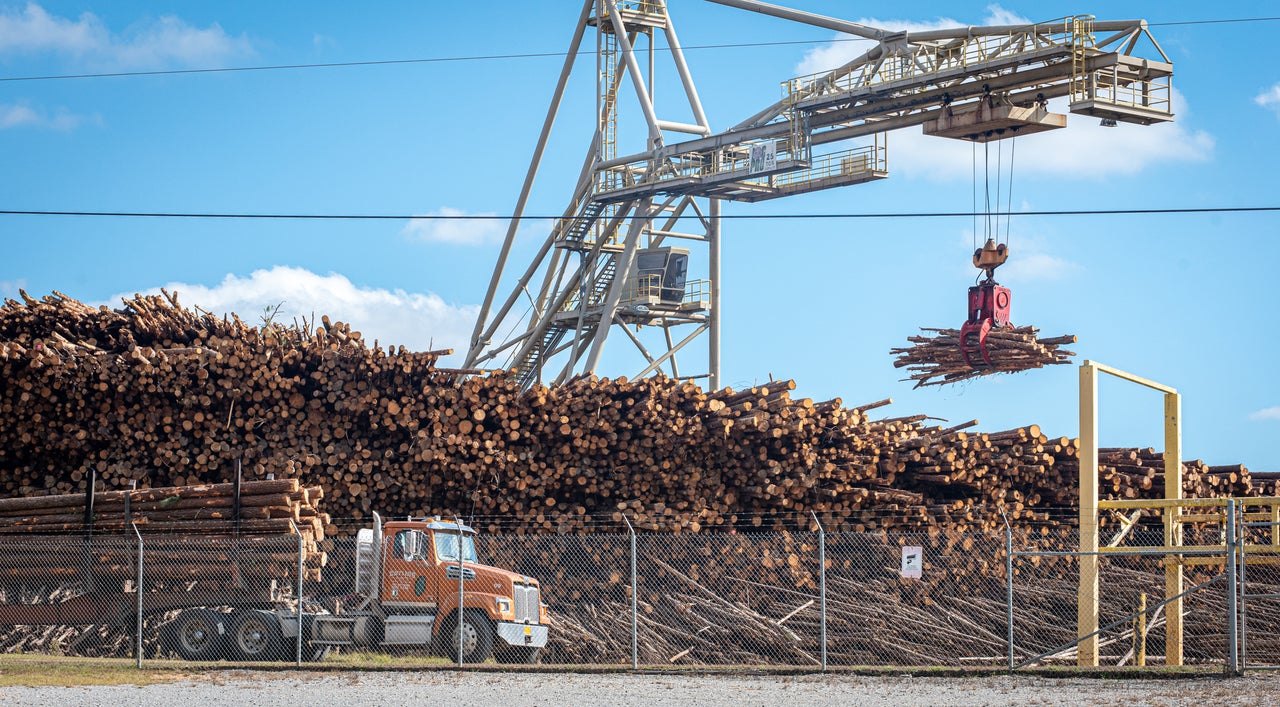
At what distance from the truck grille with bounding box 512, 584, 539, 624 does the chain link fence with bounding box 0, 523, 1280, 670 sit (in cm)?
4

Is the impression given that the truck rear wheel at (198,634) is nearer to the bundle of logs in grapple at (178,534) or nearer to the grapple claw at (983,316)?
the bundle of logs in grapple at (178,534)

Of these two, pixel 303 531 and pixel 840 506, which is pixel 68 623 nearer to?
pixel 303 531

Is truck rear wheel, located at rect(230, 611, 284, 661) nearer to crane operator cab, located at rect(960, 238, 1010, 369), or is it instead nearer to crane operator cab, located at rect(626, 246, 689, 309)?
crane operator cab, located at rect(960, 238, 1010, 369)

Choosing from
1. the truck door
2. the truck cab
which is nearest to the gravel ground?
the truck cab

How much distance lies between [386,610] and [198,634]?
253cm

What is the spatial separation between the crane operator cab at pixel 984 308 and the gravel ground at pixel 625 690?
25.2 ft

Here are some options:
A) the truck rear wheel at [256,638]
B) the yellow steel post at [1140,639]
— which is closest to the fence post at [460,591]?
the truck rear wheel at [256,638]

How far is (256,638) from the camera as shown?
20.3 meters

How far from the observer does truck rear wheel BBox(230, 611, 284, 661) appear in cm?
2014

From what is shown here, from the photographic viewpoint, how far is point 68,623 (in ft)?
69.3

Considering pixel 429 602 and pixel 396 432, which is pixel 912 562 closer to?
pixel 429 602

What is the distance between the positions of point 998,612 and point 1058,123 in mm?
8706

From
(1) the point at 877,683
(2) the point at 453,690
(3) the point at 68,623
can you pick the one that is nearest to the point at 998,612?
(1) the point at 877,683

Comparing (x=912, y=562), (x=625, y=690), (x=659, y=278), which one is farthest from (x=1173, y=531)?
(x=659, y=278)
